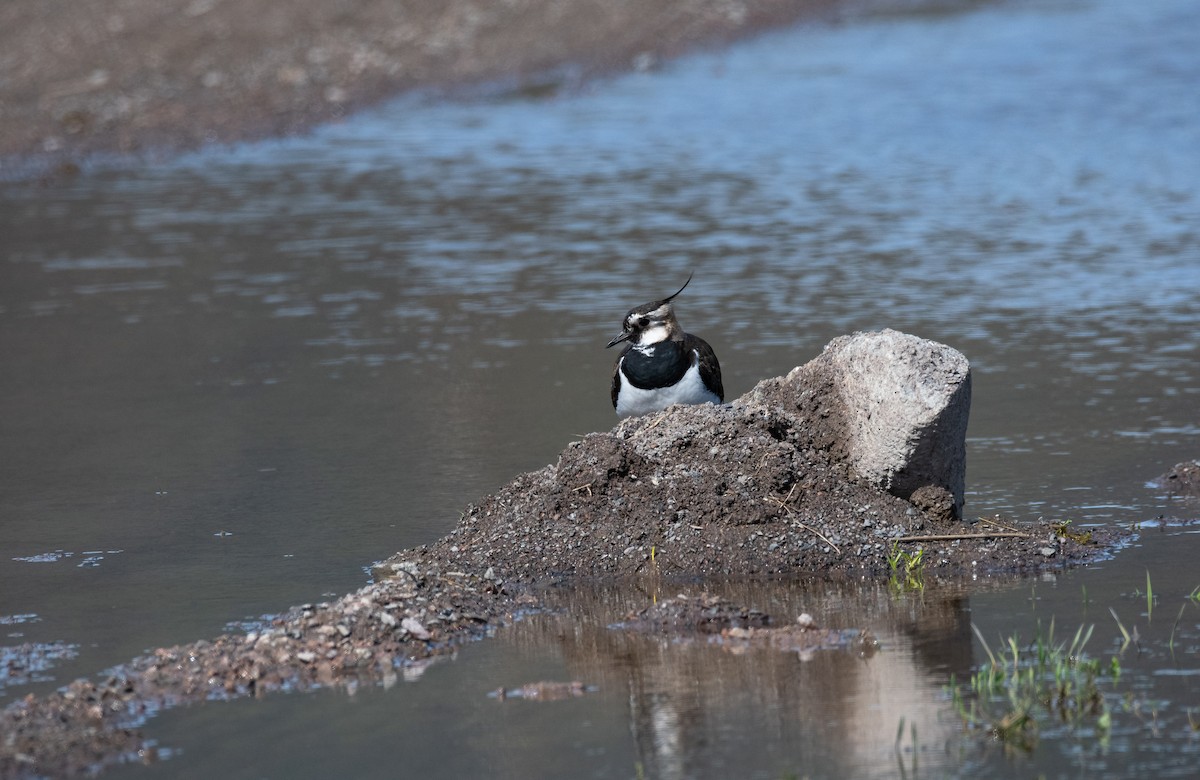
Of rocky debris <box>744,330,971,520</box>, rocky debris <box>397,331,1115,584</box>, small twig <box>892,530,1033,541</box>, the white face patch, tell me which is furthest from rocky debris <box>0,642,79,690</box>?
small twig <box>892,530,1033,541</box>

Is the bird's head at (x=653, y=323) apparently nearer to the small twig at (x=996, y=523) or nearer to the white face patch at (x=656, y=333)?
the white face patch at (x=656, y=333)

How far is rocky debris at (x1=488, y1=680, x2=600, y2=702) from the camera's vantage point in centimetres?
629

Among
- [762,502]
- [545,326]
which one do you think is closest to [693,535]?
[762,502]

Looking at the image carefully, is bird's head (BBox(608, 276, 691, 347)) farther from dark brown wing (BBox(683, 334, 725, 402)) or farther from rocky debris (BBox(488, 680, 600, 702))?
rocky debris (BBox(488, 680, 600, 702))

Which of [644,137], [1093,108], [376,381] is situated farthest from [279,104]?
[376,381]

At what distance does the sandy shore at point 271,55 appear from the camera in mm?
22188

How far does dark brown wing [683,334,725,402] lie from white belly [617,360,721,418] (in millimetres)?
55

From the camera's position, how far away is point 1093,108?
64.6ft

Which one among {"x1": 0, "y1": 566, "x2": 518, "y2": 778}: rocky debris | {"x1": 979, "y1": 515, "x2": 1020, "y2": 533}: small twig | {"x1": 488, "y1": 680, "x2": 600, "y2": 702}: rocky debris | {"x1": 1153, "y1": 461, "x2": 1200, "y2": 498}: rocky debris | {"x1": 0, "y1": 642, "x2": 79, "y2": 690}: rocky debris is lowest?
{"x1": 1153, "y1": 461, "x2": 1200, "y2": 498}: rocky debris

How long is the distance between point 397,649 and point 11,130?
55.8ft

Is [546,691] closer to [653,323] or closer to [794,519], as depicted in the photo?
[794,519]

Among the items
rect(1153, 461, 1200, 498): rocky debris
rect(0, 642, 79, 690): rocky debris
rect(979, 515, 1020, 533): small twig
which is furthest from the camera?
rect(1153, 461, 1200, 498): rocky debris

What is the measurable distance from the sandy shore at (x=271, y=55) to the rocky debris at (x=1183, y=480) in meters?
15.3

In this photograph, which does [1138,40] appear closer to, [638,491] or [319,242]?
[319,242]
